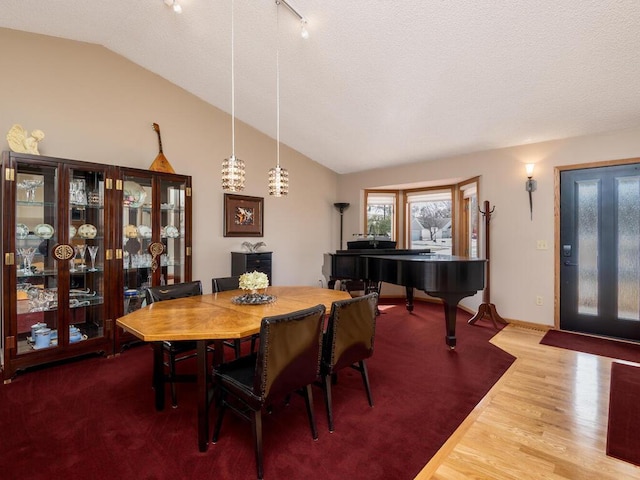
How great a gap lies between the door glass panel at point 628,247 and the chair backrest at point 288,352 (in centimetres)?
402

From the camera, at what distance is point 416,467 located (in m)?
1.76

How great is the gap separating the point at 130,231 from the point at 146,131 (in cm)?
126

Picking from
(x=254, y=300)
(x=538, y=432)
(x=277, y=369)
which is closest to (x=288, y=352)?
(x=277, y=369)

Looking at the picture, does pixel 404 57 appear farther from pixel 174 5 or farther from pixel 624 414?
pixel 624 414

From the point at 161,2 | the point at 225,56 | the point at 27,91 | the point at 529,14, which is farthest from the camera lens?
the point at 225,56

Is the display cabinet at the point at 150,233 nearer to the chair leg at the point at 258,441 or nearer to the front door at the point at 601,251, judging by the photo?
the chair leg at the point at 258,441

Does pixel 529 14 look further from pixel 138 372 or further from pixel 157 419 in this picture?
pixel 138 372

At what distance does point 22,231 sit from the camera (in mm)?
2934

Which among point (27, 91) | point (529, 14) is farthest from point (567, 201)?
point (27, 91)

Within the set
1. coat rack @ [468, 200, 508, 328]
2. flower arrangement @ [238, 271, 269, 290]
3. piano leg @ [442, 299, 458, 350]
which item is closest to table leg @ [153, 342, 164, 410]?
flower arrangement @ [238, 271, 269, 290]

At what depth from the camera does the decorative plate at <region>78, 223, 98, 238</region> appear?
3.27 m

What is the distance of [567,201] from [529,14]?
2.64m

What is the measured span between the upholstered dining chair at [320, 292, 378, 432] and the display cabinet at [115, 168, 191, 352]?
241cm

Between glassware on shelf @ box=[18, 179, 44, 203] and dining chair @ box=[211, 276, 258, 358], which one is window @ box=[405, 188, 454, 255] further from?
glassware on shelf @ box=[18, 179, 44, 203]
